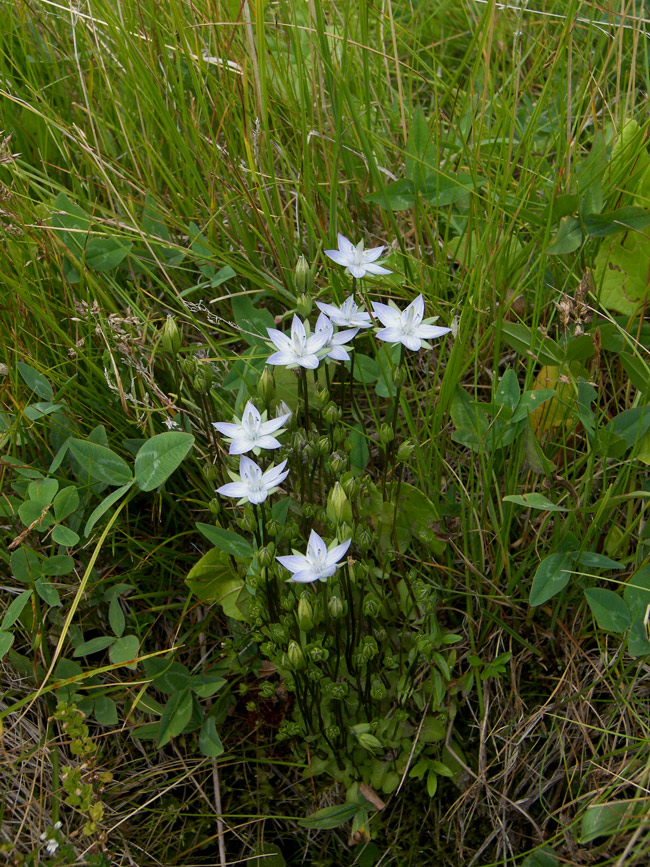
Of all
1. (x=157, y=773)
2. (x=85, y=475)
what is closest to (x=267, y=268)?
(x=85, y=475)

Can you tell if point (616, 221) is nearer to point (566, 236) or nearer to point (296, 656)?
point (566, 236)

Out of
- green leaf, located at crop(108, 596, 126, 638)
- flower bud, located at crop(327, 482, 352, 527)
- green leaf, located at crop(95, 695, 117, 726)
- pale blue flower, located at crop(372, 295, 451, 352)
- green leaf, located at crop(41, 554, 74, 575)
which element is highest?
pale blue flower, located at crop(372, 295, 451, 352)

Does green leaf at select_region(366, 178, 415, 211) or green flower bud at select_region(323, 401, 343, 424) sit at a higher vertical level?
green leaf at select_region(366, 178, 415, 211)

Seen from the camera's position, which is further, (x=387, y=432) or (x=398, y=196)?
(x=398, y=196)

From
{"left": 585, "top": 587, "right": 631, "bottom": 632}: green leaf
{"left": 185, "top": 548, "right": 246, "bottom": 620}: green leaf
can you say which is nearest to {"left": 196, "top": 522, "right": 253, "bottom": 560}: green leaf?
{"left": 185, "top": 548, "right": 246, "bottom": 620}: green leaf

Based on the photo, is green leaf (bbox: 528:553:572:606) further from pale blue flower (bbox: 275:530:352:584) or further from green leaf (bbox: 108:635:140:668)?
green leaf (bbox: 108:635:140:668)

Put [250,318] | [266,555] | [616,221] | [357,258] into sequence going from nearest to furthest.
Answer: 1. [266,555]
2. [357,258]
3. [616,221]
4. [250,318]

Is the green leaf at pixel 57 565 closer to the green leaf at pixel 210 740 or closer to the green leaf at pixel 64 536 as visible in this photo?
the green leaf at pixel 64 536

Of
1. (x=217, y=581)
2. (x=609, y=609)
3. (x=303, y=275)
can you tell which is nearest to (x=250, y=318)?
(x=303, y=275)
